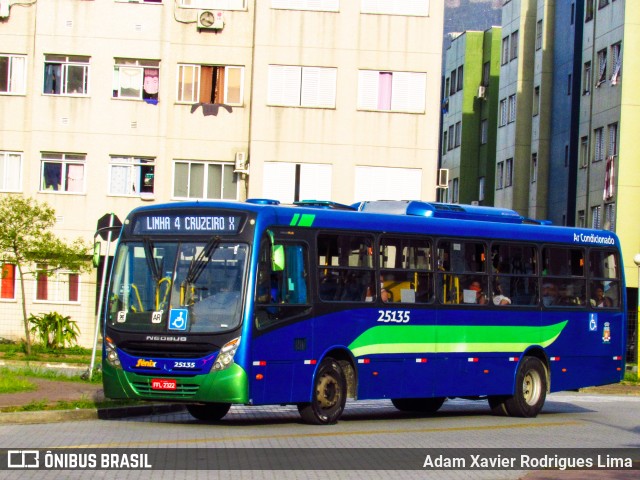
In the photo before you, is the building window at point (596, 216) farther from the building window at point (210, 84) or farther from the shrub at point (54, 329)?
the shrub at point (54, 329)

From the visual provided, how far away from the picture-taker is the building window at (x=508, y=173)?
71.0m

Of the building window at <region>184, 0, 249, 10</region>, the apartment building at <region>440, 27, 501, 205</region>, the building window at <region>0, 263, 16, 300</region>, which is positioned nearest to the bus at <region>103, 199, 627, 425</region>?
the building window at <region>184, 0, 249, 10</region>

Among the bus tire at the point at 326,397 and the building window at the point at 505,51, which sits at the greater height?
the building window at the point at 505,51

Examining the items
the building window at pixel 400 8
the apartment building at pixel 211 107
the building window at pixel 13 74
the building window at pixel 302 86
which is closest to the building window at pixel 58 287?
the apartment building at pixel 211 107

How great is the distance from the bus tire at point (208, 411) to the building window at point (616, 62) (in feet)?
123

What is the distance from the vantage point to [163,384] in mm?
18109

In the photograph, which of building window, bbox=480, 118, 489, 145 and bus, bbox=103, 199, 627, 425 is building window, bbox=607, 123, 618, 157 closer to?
building window, bbox=480, 118, 489, 145

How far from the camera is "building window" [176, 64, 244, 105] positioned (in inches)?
1735

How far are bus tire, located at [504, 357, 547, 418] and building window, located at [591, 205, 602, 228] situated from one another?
110ft

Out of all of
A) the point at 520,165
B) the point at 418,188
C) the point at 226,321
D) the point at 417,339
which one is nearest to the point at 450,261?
the point at 417,339

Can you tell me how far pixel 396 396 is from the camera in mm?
20547

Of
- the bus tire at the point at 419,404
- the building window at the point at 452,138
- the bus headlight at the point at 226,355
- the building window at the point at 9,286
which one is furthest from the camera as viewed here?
the building window at the point at 452,138

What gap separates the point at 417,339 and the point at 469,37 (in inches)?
2430

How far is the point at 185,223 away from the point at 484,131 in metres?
61.9
